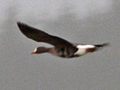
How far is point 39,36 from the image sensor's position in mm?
4262

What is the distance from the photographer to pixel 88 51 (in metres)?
4.60

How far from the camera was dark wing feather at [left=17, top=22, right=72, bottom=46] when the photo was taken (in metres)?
4.09

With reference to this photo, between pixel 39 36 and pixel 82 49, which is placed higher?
pixel 39 36

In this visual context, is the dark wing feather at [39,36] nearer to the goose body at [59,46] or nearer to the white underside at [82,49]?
the goose body at [59,46]

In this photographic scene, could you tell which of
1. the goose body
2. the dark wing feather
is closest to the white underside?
the goose body

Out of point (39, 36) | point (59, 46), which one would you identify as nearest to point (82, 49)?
point (59, 46)

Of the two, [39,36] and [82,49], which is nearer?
[39,36]

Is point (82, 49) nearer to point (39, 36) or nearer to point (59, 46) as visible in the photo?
point (59, 46)

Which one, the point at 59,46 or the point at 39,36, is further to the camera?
the point at 59,46

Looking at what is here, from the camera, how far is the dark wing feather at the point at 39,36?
4094 millimetres

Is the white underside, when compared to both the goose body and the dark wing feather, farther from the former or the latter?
the dark wing feather

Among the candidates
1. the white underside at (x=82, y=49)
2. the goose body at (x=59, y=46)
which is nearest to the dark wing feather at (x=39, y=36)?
the goose body at (x=59, y=46)

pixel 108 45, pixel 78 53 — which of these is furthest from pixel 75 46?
pixel 108 45

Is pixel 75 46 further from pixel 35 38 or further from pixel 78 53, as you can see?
pixel 35 38
